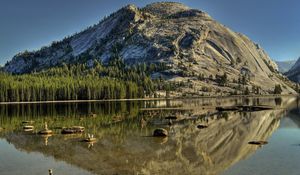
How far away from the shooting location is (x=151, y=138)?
284 feet

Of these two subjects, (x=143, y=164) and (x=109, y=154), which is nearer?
(x=143, y=164)

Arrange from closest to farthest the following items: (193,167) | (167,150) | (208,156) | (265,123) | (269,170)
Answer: (269,170) < (193,167) < (208,156) < (167,150) < (265,123)

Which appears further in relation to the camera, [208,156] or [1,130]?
[1,130]

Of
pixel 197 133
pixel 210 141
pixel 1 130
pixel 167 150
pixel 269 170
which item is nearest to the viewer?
pixel 269 170

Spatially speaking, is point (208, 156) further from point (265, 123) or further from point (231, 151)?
point (265, 123)

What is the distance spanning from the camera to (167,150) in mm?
72438

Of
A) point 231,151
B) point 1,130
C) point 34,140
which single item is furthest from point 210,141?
point 1,130

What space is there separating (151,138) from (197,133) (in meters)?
14.2

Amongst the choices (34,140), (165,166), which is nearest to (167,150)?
(165,166)

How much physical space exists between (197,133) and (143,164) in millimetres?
36601

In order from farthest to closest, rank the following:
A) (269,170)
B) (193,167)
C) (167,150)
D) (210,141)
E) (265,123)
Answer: (265,123), (210,141), (167,150), (193,167), (269,170)

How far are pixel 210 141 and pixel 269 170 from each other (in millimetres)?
28958

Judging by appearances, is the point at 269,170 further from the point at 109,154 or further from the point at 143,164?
the point at 109,154

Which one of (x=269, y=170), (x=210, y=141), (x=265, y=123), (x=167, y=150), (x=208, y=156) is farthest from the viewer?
(x=265, y=123)
